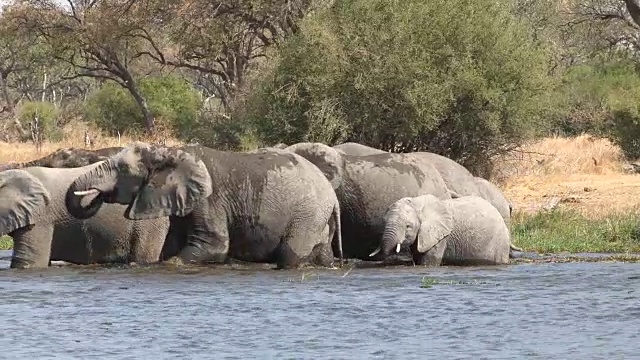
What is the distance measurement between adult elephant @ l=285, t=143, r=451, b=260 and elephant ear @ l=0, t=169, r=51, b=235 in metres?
3.34

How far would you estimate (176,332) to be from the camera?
457 inches

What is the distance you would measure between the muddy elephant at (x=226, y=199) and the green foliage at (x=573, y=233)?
372cm

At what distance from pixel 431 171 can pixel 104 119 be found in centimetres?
2995

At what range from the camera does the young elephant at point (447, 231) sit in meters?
15.6

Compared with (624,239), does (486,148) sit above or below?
above

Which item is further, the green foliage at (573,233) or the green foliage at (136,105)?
the green foliage at (136,105)

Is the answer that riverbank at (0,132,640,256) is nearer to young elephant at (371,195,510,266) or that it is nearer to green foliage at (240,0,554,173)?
green foliage at (240,0,554,173)

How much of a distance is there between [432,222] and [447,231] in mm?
252

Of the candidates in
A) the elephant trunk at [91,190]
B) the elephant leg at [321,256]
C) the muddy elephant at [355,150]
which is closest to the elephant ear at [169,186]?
the elephant trunk at [91,190]

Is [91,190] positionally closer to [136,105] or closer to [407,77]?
[407,77]

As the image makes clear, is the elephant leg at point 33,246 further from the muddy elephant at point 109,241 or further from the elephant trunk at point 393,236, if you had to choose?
the elephant trunk at point 393,236

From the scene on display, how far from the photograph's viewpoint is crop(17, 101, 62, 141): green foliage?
46.9m

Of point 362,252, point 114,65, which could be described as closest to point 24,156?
point 114,65

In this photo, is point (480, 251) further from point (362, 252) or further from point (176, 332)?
point (176, 332)
